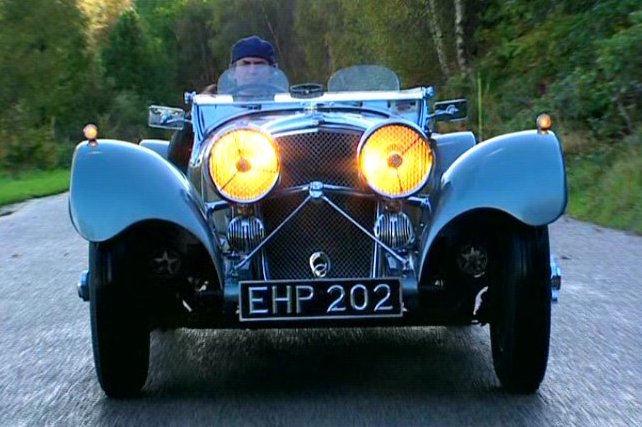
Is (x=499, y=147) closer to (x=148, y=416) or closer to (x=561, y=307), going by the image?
(x=148, y=416)

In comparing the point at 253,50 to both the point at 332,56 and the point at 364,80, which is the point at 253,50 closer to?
the point at 364,80

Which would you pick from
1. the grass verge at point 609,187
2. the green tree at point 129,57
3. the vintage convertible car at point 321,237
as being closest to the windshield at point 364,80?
the vintage convertible car at point 321,237

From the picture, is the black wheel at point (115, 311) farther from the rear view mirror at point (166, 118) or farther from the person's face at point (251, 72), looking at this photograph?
the person's face at point (251, 72)

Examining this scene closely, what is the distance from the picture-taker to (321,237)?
5410mm

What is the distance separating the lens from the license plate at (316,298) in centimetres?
496

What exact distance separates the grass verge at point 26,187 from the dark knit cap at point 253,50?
13088mm

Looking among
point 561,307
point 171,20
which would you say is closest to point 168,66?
point 171,20

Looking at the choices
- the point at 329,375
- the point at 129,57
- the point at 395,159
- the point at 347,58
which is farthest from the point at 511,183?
the point at 129,57

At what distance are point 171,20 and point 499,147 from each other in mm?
89055

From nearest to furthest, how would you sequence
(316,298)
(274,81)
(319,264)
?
(316,298) < (319,264) < (274,81)

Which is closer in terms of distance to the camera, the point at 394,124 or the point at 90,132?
the point at 394,124

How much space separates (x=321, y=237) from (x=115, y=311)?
3.23 ft

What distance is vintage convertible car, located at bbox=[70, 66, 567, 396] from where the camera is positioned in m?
5.02

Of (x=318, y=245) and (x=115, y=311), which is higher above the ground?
(x=318, y=245)
